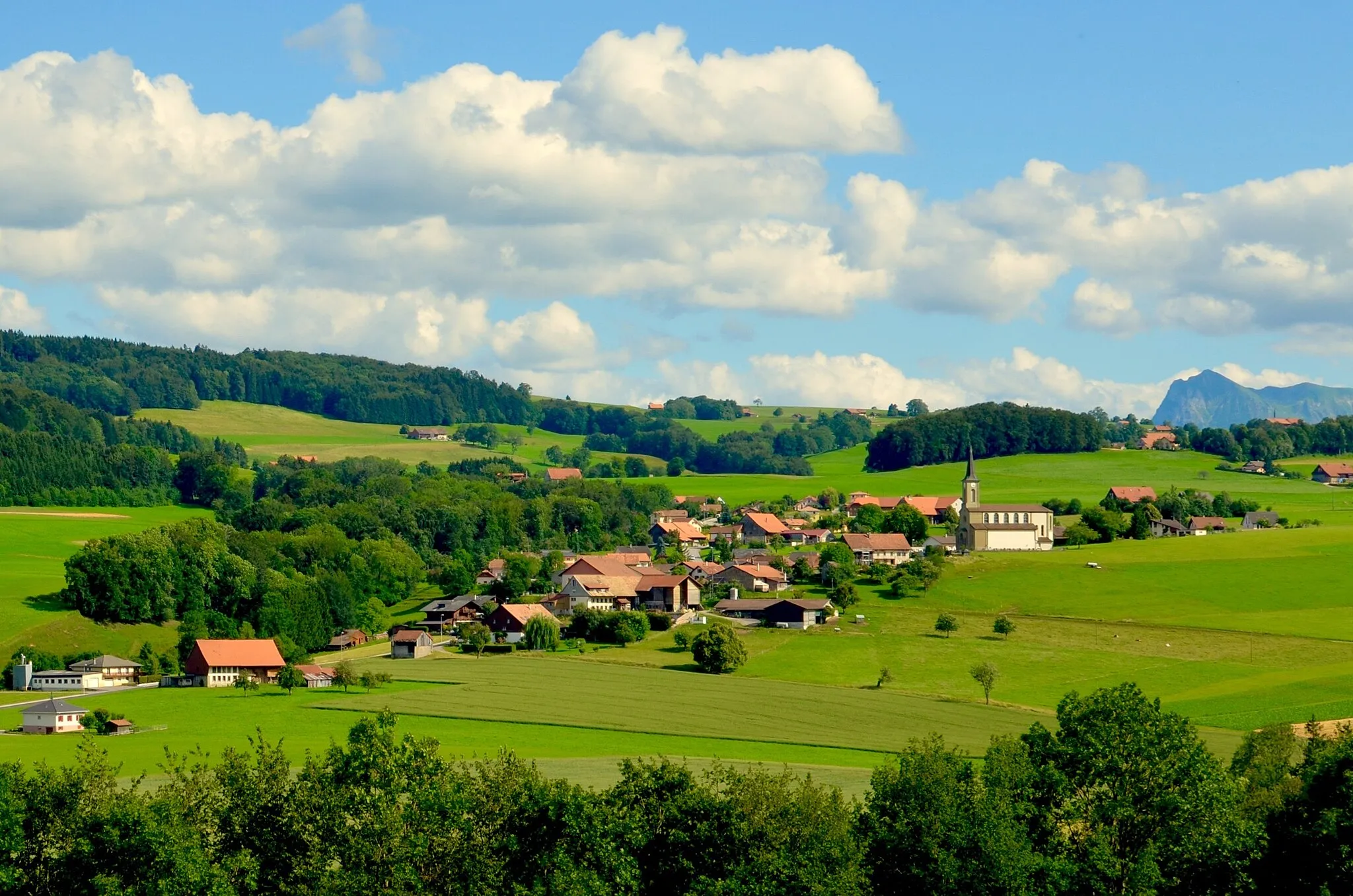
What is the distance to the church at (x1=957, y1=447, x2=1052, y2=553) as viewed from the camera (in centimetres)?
15112

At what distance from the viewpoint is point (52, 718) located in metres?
84.1

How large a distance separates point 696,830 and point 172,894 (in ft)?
47.6

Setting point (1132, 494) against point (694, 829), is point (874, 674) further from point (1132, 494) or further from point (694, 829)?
point (1132, 494)

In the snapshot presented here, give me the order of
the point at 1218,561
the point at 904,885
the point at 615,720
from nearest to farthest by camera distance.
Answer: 1. the point at 904,885
2. the point at 615,720
3. the point at 1218,561

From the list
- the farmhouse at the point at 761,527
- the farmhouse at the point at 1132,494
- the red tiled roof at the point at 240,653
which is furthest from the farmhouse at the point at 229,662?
the farmhouse at the point at 1132,494

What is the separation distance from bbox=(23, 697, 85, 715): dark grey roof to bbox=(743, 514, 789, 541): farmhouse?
3791 inches

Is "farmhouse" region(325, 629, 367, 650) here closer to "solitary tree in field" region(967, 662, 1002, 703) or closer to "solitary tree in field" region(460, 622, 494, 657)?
"solitary tree in field" region(460, 622, 494, 657)

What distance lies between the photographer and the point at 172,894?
139 ft

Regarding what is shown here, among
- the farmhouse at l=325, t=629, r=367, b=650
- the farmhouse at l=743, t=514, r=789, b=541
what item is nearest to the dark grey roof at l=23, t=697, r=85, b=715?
the farmhouse at l=325, t=629, r=367, b=650

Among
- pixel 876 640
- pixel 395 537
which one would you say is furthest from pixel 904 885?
pixel 395 537

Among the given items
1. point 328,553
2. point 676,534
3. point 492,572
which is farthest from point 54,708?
point 676,534

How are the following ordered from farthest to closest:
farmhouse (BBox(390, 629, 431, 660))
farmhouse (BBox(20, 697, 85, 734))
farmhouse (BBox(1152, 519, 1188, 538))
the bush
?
1. farmhouse (BBox(1152, 519, 1188, 538))
2. farmhouse (BBox(390, 629, 431, 660))
3. the bush
4. farmhouse (BBox(20, 697, 85, 734))

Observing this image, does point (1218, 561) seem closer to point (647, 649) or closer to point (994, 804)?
point (647, 649)

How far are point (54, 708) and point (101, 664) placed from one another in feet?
74.1
